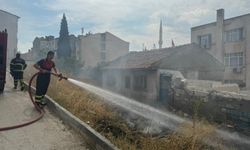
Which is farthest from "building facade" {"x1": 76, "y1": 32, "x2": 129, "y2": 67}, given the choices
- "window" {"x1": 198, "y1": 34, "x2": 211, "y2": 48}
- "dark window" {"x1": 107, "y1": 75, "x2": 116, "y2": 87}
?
"dark window" {"x1": 107, "y1": 75, "x2": 116, "y2": 87}

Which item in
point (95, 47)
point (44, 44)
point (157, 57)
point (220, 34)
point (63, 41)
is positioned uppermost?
point (44, 44)

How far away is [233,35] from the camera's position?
113ft

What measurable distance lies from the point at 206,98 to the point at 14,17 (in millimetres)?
43993

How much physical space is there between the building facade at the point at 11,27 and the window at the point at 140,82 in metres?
28.5

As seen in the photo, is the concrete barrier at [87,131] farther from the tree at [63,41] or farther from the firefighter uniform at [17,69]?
the tree at [63,41]

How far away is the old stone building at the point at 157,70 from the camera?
23375mm

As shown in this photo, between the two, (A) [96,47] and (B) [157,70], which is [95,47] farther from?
(B) [157,70]

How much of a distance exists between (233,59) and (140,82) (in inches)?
572

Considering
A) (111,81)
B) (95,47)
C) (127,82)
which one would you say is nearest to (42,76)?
(127,82)

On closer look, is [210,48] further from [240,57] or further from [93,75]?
[93,75]

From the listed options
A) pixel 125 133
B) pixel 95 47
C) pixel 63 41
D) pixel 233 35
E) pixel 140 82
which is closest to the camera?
pixel 125 133

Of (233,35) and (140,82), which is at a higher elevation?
(233,35)

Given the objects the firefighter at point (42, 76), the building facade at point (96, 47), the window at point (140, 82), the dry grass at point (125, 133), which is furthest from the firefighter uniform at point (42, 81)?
the building facade at point (96, 47)

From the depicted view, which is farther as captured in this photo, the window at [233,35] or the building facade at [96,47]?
the building facade at [96,47]
